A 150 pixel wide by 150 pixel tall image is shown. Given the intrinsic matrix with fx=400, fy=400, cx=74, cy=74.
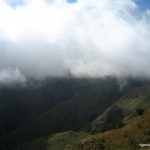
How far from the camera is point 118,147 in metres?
199

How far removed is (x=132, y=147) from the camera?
629ft

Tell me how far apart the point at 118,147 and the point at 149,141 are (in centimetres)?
1558

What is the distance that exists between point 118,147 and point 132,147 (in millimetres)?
9634

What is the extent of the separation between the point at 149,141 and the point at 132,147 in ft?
37.3

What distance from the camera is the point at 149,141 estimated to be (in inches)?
7790
